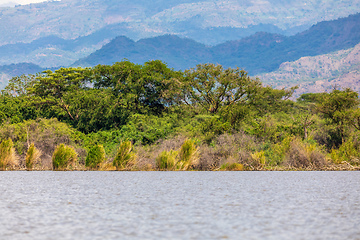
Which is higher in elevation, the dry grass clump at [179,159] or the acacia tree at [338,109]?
the acacia tree at [338,109]

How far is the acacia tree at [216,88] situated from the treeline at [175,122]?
135mm

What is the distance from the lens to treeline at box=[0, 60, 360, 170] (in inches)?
1422

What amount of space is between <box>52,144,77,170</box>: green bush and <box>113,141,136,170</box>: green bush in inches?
143

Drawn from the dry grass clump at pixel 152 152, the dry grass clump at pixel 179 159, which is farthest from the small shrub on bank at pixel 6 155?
the dry grass clump at pixel 179 159

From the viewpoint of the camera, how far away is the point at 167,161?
33.9 m

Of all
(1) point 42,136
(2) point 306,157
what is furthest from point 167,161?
(1) point 42,136

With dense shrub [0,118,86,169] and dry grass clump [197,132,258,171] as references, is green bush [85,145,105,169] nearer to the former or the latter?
dense shrub [0,118,86,169]

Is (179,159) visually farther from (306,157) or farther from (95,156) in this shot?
(306,157)

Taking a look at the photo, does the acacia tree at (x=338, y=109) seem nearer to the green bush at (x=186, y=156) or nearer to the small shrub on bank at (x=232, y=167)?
the small shrub on bank at (x=232, y=167)

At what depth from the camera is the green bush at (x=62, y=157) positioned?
112 feet

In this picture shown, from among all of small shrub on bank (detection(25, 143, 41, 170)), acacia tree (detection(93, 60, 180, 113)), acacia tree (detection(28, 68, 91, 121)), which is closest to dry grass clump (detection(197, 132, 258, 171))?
small shrub on bank (detection(25, 143, 41, 170))

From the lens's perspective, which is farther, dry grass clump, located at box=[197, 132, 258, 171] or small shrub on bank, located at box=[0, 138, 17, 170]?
dry grass clump, located at box=[197, 132, 258, 171]

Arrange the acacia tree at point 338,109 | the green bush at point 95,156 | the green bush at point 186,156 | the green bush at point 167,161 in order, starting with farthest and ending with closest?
1. the acacia tree at point 338,109
2. the green bush at point 95,156
3. the green bush at point 186,156
4. the green bush at point 167,161

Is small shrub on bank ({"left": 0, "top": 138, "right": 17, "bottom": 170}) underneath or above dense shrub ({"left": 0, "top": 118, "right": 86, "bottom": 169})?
underneath
